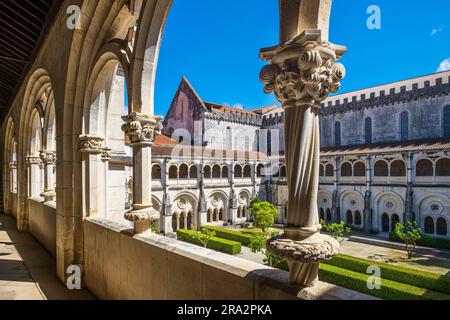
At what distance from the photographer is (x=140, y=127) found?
3.40 metres

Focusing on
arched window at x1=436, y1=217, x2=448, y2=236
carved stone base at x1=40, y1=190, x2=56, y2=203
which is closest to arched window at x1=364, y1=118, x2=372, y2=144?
arched window at x1=436, y1=217, x2=448, y2=236

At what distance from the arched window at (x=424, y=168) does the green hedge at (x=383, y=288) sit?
13.8 metres

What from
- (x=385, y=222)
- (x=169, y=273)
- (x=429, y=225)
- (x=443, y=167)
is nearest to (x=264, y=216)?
(x=385, y=222)

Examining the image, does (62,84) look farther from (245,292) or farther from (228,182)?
(228,182)

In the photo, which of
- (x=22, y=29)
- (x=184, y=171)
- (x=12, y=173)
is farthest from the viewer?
(x=184, y=171)

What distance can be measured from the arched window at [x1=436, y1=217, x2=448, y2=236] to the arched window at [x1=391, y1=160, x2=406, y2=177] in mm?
3813

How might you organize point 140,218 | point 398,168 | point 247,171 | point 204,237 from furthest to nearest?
1. point 247,171
2. point 398,168
3. point 204,237
4. point 140,218

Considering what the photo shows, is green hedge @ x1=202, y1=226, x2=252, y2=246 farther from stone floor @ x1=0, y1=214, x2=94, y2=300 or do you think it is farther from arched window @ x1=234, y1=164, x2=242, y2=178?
stone floor @ x1=0, y1=214, x2=94, y2=300

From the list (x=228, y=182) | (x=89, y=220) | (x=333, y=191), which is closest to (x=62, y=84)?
(x=89, y=220)

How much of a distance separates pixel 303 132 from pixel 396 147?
2457 centimetres

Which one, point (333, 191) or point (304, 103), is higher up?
point (304, 103)

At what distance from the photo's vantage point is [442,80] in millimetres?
23094

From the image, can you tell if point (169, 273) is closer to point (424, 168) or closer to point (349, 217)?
point (424, 168)

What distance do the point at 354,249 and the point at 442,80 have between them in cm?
1664
